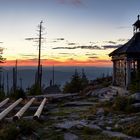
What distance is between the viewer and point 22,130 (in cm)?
1456

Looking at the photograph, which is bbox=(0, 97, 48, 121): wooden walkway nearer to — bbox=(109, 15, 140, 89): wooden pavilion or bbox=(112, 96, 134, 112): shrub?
bbox=(112, 96, 134, 112): shrub

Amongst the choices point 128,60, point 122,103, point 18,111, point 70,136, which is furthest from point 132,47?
point 70,136

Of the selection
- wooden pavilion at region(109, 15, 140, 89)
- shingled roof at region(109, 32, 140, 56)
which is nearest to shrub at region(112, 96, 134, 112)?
wooden pavilion at region(109, 15, 140, 89)

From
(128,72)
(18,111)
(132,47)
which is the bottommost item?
(18,111)

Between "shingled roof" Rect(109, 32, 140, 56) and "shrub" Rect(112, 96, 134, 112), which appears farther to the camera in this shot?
"shingled roof" Rect(109, 32, 140, 56)

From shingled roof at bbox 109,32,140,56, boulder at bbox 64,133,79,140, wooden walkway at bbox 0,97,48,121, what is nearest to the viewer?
boulder at bbox 64,133,79,140

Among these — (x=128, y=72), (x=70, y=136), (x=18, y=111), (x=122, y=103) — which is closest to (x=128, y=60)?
(x=128, y=72)

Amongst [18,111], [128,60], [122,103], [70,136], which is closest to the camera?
[70,136]

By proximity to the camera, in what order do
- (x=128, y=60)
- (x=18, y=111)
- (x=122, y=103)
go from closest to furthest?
(x=122, y=103), (x=18, y=111), (x=128, y=60)

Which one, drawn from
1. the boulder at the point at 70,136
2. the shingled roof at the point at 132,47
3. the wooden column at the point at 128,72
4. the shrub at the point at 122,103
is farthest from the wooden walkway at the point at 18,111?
the shingled roof at the point at 132,47

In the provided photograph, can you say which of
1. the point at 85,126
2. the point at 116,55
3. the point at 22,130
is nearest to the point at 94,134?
the point at 85,126

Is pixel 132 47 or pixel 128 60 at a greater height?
pixel 132 47

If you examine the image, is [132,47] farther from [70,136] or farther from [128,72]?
[70,136]

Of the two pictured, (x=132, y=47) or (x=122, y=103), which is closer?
(x=122, y=103)
